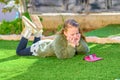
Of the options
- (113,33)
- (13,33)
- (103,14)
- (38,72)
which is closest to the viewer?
(38,72)

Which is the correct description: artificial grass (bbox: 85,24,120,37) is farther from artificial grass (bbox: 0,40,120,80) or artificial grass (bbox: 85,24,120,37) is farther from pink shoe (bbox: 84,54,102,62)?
pink shoe (bbox: 84,54,102,62)

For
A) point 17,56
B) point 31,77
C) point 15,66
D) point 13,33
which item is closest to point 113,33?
point 13,33

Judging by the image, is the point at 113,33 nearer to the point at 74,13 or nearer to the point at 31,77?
the point at 74,13

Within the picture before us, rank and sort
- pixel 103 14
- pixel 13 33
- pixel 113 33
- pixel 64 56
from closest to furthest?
1. pixel 64 56
2. pixel 113 33
3. pixel 13 33
4. pixel 103 14

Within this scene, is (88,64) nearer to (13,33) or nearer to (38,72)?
(38,72)

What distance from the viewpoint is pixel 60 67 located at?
5.61 metres

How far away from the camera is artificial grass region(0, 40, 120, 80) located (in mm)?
5004

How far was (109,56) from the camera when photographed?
6.30 m

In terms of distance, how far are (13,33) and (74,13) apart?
1908 mm

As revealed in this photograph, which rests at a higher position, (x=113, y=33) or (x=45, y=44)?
(x=45, y=44)

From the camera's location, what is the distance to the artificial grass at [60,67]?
197 inches

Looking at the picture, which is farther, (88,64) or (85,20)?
(85,20)

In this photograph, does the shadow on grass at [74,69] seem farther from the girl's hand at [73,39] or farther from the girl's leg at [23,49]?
the girl's leg at [23,49]

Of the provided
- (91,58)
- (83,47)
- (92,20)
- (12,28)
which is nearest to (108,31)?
(92,20)
